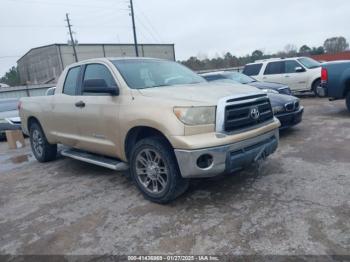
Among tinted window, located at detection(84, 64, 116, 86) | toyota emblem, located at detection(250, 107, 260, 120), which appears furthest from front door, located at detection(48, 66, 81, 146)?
toyota emblem, located at detection(250, 107, 260, 120)

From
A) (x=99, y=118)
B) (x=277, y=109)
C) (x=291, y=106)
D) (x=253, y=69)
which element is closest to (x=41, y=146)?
(x=99, y=118)

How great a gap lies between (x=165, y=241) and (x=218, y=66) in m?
36.9

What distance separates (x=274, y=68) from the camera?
13.0m

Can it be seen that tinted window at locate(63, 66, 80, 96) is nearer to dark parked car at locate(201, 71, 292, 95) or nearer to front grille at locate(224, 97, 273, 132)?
front grille at locate(224, 97, 273, 132)

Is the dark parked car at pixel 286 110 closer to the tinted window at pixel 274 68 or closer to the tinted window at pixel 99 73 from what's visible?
the tinted window at pixel 99 73

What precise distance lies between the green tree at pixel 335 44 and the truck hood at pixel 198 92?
141ft

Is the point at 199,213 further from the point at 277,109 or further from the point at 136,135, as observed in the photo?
the point at 277,109

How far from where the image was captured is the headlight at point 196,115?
133 inches

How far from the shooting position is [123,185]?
466cm

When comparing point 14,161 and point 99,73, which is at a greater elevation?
point 99,73

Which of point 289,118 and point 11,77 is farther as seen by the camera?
point 11,77

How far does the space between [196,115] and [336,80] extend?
5867 mm

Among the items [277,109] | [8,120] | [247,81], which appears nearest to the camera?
[277,109]

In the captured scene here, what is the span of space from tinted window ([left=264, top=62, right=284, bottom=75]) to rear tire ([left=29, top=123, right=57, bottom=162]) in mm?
9714
